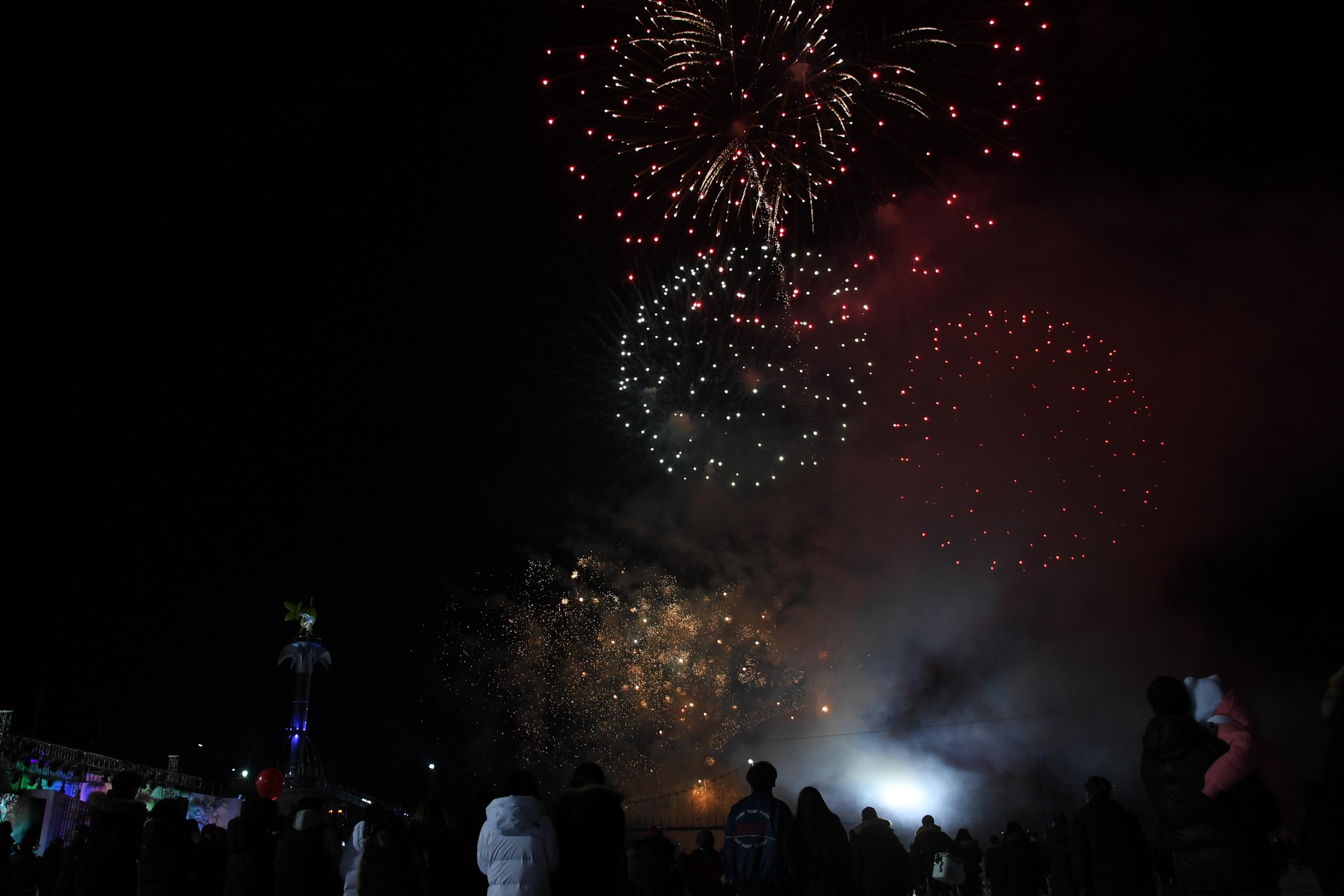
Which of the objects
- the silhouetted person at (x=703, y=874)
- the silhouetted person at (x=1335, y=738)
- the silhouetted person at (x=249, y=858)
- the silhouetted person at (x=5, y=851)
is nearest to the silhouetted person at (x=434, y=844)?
the silhouetted person at (x=249, y=858)

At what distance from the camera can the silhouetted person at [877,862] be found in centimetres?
699

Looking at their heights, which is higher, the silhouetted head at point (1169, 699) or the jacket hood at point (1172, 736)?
the silhouetted head at point (1169, 699)

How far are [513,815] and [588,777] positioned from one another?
680 mm

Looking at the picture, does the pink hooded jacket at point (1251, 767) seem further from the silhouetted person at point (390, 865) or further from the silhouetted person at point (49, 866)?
the silhouetted person at point (49, 866)

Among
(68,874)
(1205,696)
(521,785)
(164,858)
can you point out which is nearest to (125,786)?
(164,858)

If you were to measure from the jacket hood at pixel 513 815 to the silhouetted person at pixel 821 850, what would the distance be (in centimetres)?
181

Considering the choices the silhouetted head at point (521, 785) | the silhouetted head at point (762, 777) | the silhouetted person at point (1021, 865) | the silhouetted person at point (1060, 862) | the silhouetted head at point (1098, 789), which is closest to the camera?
the silhouetted head at point (521, 785)

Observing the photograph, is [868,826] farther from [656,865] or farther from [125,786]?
[125,786]

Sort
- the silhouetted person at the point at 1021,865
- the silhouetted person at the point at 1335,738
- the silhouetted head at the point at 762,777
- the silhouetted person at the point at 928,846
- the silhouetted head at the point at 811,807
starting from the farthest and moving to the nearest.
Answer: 1. the silhouetted person at the point at 928,846
2. the silhouetted person at the point at 1021,865
3. the silhouetted head at the point at 811,807
4. the silhouetted head at the point at 762,777
5. the silhouetted person at the point at 1335,738

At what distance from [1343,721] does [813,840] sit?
10.2ft

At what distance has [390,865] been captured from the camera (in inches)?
215

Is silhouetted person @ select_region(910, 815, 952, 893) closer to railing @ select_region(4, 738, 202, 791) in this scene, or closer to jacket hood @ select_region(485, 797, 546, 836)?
jacket hood @ select_region(485, 797, 546, 836)

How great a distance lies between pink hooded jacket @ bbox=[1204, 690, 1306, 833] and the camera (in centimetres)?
349

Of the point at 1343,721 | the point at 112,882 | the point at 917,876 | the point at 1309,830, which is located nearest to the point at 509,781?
the point at 112,882
